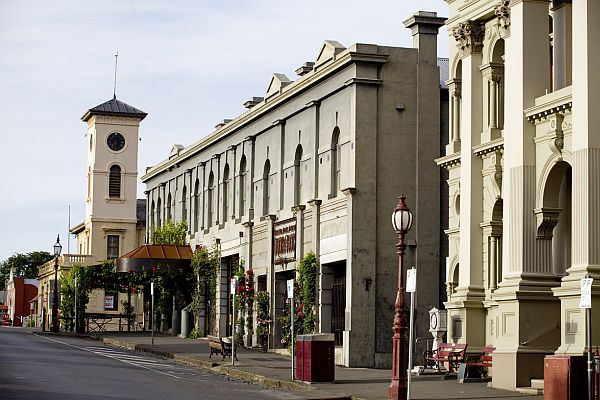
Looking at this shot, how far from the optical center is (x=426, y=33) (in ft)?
135

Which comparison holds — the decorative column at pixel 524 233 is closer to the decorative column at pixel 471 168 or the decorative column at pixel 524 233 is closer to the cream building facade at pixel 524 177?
the cream building facade at pixel 524 177

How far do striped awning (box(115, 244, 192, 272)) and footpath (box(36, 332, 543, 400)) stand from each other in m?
9.25

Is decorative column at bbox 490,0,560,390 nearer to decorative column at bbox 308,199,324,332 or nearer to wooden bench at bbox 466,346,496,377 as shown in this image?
wooden bench at bbox 466,346,496,377

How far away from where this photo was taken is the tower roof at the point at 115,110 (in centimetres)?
10219

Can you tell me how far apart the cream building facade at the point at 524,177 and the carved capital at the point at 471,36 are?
3 cm

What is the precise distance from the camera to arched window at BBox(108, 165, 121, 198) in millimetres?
102438

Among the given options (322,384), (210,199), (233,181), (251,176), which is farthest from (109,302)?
(322,384)

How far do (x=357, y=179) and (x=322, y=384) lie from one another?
10802mm

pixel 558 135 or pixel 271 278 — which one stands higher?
pixel 558 135

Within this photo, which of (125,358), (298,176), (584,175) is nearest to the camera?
(584,175)

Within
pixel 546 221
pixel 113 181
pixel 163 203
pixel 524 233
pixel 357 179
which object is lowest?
pixel 524 233

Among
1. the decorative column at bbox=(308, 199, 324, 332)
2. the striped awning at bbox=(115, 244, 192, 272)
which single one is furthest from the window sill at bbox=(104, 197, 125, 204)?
the decorative column at bbox=(308, 199, 324, 332)

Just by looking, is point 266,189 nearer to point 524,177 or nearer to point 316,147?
point 316,147

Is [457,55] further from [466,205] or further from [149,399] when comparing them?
[149,399]
